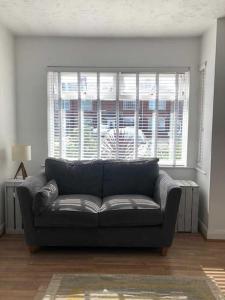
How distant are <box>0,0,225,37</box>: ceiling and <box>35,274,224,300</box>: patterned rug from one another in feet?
8.68

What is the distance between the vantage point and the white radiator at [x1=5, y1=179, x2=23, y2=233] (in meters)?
3.78

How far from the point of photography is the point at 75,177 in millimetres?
3865

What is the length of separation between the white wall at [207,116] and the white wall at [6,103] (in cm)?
255

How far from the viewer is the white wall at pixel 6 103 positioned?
3.74m

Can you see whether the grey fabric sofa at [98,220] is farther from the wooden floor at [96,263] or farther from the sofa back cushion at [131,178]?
the sofa back cushion at [131,178]

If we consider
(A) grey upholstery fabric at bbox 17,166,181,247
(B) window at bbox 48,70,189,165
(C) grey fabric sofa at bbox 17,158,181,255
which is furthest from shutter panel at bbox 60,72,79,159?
A: (A) grey upholstery fabric at bbox 17,166,181,247

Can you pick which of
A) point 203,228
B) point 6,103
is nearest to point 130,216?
point 203,228

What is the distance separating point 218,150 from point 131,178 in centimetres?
112

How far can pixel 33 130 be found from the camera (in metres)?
4.32

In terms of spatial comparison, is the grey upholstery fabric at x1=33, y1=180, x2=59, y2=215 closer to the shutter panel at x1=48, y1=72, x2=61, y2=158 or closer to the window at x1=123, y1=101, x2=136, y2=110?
the shutter panel at x1=48, y1=72, x2=61, y2=158

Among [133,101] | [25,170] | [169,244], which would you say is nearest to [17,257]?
[25,170]

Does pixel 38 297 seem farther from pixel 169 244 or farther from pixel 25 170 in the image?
pixel 25 170

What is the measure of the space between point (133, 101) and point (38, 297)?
9.07 feet

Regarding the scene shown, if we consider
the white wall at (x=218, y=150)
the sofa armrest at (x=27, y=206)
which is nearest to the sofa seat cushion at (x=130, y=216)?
the sofa armrest at (x=27, y=206)
